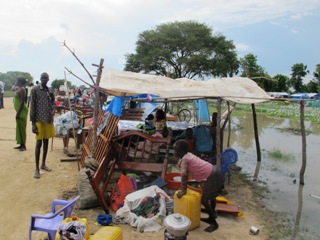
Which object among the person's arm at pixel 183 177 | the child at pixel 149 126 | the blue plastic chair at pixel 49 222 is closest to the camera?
the blue plastic chair at pixel 49 222

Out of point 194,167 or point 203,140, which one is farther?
point 203,140

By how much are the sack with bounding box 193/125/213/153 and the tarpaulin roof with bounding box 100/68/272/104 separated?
1152 mm

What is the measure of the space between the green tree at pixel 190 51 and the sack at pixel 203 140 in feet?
81.5

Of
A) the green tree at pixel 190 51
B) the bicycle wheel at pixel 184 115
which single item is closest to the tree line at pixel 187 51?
the green tree at pixel 190 51

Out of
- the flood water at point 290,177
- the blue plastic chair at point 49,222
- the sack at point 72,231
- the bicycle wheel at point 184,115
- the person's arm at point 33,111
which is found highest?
the person's arm at point 33,111

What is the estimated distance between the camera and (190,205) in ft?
13.7

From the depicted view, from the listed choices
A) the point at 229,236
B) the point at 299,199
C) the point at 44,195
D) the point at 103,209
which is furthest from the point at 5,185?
the point at 299,199

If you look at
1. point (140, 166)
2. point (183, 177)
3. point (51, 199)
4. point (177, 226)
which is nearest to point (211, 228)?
point (183, 177)

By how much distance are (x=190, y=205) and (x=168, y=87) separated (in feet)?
9.04

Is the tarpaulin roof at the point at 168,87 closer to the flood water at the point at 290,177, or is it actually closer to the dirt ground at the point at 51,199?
the dirt ground at the point at 51,199

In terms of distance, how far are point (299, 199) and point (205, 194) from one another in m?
3.26

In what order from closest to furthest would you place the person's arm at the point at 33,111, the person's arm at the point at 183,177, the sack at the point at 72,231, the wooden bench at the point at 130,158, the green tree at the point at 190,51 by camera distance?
the sack at the point at 72,231
the person's arm at the point at 183,177
the wooden bench at the point at 130,158
the person's arm at the point at 33,111
the green tree at the point at 190,51

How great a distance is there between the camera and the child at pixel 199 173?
4.07 meters

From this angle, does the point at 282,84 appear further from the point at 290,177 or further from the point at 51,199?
the point at 51,199
